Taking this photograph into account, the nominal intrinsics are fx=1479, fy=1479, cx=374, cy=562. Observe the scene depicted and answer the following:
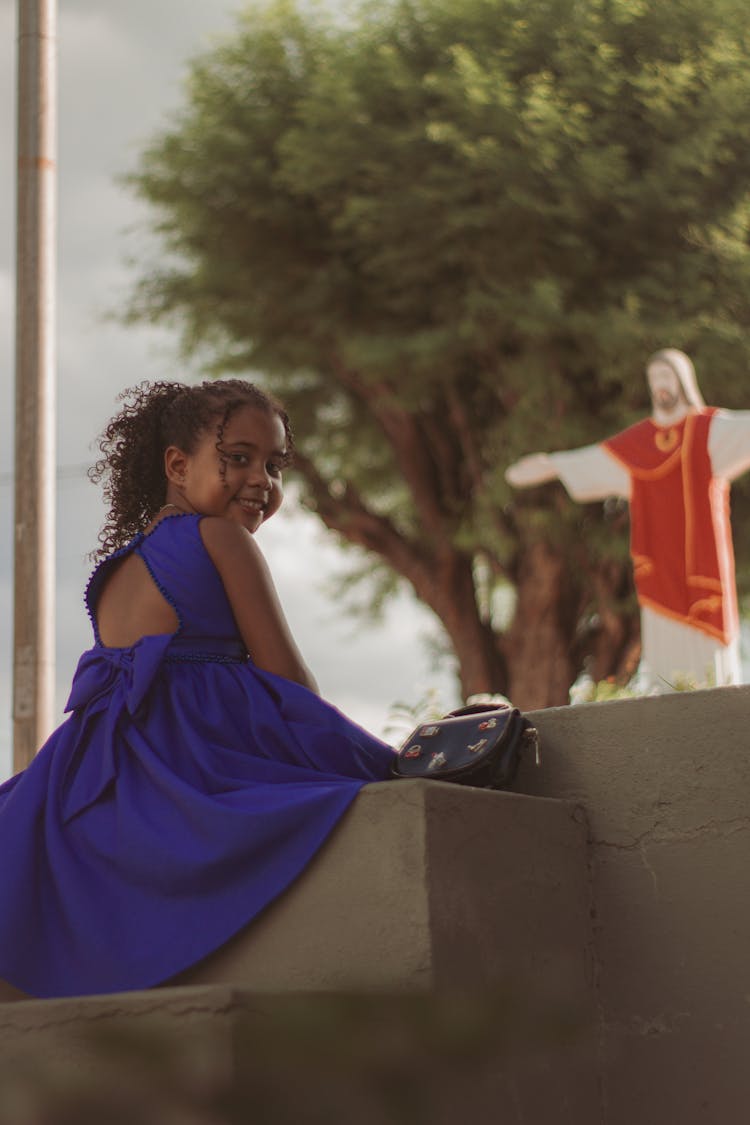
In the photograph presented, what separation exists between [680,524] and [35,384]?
5.17 metres

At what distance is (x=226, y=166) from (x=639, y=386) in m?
5.52

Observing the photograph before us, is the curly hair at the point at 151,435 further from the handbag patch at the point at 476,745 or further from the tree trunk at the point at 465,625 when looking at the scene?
the tree trunk at the point at 465,625

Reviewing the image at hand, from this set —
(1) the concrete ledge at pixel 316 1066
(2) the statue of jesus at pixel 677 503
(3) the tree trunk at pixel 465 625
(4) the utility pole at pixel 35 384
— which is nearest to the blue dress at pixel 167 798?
(1) the concrete ledge at pixel 316 1066

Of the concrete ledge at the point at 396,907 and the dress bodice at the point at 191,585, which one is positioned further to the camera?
the dress bodice at the point at 191,585

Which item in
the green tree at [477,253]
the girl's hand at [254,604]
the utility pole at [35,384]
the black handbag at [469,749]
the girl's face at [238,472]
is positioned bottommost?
the black handbag at [469,749]

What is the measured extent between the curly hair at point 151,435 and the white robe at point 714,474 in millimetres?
7289

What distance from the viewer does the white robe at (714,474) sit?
1034 centimetres

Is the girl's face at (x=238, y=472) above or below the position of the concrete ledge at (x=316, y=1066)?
above

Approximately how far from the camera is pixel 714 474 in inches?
413

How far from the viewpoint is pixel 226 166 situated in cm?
1738

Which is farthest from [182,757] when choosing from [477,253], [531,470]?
[477,253]

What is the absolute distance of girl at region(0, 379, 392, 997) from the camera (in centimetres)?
250

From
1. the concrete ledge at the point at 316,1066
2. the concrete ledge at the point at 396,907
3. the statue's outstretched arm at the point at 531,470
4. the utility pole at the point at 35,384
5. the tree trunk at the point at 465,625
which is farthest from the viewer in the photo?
the tree trunk at the point at 465,625

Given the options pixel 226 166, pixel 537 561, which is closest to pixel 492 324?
pixel 537 561
